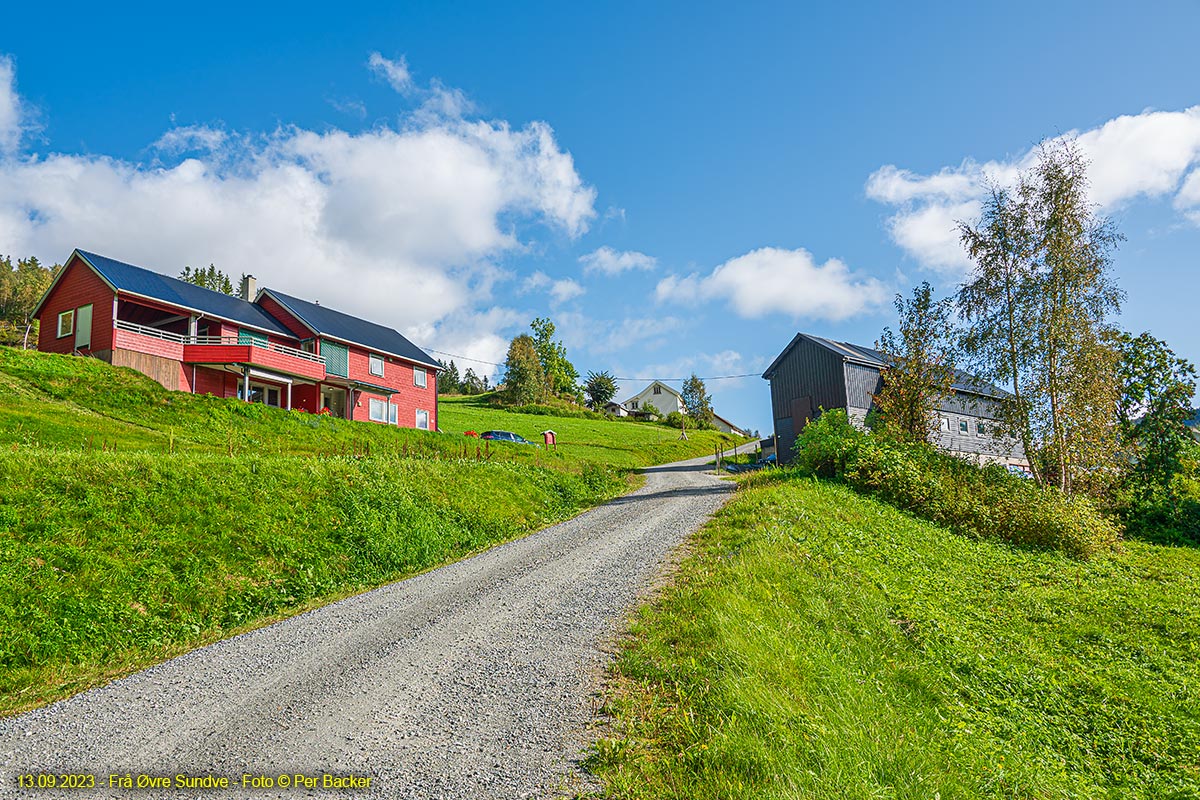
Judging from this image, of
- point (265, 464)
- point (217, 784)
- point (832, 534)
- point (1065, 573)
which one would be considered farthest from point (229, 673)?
point (1065, 573)

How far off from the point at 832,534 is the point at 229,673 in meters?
11.3

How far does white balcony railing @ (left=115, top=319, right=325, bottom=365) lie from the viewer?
27.7m

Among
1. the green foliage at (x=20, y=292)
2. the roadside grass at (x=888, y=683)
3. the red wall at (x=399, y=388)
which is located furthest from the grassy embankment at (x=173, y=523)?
the green foliage at (x=20, y=292)

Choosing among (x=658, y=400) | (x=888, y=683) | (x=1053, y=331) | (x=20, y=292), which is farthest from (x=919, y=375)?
(x=20, y=292)

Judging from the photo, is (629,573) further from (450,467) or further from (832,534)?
(450,467)

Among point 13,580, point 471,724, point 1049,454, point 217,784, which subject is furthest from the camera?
point 1049,454

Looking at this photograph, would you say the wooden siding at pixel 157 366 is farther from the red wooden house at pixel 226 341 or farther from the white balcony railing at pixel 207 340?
the white balcony railing at pixel 207 340

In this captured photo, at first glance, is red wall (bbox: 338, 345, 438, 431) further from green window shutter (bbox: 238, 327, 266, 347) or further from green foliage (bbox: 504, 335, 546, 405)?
green foliage (bbox: 504, 335, 546, 405)

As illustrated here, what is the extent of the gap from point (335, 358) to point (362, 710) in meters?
32.9

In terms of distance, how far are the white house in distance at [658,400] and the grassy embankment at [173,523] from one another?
3006 inches

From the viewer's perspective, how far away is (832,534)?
13.8 meters

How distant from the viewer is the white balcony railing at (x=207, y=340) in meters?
27.7

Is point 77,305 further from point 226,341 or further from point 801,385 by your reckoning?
point 801,385

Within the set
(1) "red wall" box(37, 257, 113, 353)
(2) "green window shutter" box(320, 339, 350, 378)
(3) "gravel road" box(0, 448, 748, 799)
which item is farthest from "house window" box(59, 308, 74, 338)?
(3) "gravel road" box(0, 448, 748, 799)
